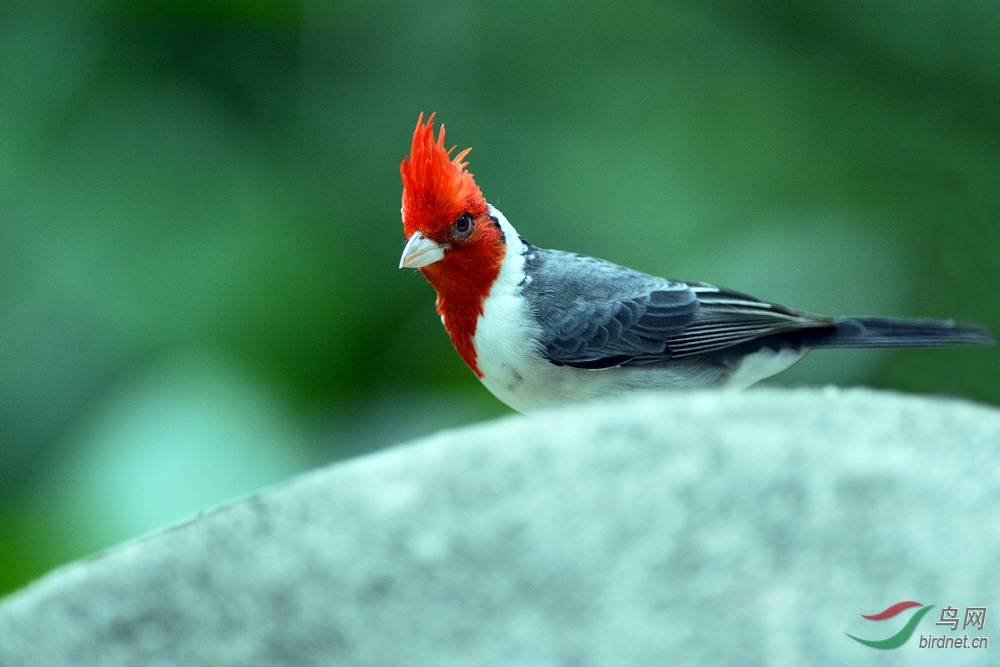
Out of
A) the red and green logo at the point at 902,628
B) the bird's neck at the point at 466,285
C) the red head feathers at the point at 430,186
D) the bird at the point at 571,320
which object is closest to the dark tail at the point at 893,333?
the bird at the point at 571,320

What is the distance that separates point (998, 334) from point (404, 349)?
8.46 ft

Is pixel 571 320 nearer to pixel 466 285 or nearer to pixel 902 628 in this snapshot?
pixel 466 285

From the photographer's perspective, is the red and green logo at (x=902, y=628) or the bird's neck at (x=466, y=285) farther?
the bird's neck at (x=466, y=285)

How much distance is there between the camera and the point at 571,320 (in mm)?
2564

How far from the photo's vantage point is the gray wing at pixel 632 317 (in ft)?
8.38

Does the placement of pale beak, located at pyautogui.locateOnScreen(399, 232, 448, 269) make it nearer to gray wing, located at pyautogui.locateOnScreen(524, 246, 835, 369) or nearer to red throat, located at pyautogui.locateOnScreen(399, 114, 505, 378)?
red throat, located at pyautogui.locateOnScreen(399, 114, 505, 378)

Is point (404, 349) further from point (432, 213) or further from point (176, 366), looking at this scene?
point (432, 213)

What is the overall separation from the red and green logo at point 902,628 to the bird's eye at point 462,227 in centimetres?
142

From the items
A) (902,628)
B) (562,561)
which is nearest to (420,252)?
(562,561)

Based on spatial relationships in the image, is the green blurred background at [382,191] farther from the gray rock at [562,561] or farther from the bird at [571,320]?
the gray rock at [562,561]

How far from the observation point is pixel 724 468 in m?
1.48

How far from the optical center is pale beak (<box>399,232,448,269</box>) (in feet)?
7.75

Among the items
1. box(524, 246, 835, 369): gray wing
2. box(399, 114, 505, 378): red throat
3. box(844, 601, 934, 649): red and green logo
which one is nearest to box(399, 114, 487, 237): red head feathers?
box(399, 114, 505, 378): red throat

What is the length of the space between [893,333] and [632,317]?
822 mm
